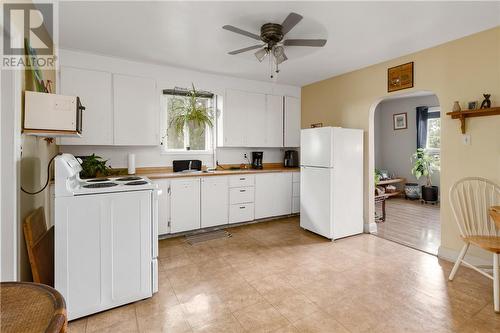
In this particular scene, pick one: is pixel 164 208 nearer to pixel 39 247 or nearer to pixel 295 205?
pixel 39 247

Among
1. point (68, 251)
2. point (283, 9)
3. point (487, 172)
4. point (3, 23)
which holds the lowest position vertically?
point (68, 251)

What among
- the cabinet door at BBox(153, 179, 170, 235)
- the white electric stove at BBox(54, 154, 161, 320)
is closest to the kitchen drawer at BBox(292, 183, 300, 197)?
the cabinet door at BBox(153, 179, 170, 235)

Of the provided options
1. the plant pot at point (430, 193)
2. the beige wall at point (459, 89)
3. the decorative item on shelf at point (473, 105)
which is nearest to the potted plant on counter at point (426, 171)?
the plant pot at point (430, 193)

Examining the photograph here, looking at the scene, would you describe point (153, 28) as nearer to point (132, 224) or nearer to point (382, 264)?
point (132, 224)

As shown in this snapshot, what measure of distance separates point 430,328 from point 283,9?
2.72 metres

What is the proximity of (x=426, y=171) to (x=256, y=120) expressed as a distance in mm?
4197

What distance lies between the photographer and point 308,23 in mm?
2492

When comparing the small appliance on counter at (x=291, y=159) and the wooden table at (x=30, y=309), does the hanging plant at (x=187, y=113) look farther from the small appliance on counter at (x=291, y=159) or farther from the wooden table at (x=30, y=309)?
the wooden table at (x=30, y=309)

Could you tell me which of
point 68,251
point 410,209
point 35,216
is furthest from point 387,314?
point 410,209

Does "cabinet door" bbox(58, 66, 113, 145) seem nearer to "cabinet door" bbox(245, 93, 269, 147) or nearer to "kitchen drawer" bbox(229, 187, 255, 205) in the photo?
"kitchen drawer" bbox(229, 187, 255, 205)

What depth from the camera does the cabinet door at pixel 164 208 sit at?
11.5 ft

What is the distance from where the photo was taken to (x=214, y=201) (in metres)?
3.94

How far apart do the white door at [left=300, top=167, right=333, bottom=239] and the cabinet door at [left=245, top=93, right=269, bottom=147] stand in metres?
1.09

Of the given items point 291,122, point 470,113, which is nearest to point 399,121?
point 291,122
